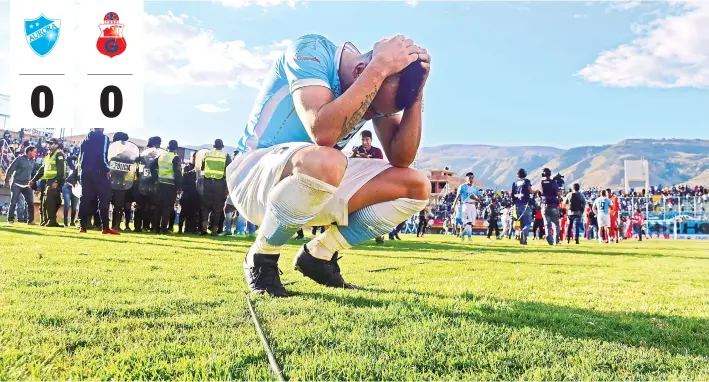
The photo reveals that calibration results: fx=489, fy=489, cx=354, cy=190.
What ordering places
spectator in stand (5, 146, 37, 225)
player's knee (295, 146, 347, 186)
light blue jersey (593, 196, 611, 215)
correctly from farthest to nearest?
1. light blue jersey (593, 196, 611, 215)
2. spectator in stand (5, 146, 37, 225)
3. player's knee (295, 146, 347, 186)

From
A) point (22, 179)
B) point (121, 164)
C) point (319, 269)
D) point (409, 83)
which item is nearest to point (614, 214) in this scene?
point (121, 164)

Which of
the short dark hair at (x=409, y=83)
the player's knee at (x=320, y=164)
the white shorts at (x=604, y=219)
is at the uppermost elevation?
the short dark hair at (x=409, y=83)

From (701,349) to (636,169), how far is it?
2891 inches

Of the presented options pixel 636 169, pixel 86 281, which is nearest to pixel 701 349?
pixel 86 281

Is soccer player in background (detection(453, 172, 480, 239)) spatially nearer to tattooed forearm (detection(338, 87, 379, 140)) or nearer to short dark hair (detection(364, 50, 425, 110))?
short dark hair (detection(364, 50, 425, 110))

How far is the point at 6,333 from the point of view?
1922 millimetres

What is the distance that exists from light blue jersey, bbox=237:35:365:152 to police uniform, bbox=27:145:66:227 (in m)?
10.9

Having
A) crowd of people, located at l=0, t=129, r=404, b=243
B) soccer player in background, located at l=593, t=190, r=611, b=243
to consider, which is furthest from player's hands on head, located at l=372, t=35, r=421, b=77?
soccer player in background, located at l=593, t=190, r=611, b=243

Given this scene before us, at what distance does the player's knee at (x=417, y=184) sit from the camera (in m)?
3.32

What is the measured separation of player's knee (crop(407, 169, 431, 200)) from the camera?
131 inches

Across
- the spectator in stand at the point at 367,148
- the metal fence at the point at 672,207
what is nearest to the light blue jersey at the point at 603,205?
the spectator in stand at the point at 367,148

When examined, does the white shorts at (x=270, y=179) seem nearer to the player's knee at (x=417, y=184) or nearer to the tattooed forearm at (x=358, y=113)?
the player's knee at (x=417, y=184)

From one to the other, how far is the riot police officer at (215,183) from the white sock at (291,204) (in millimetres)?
8484

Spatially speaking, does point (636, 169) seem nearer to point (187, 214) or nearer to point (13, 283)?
point (187, 214)
